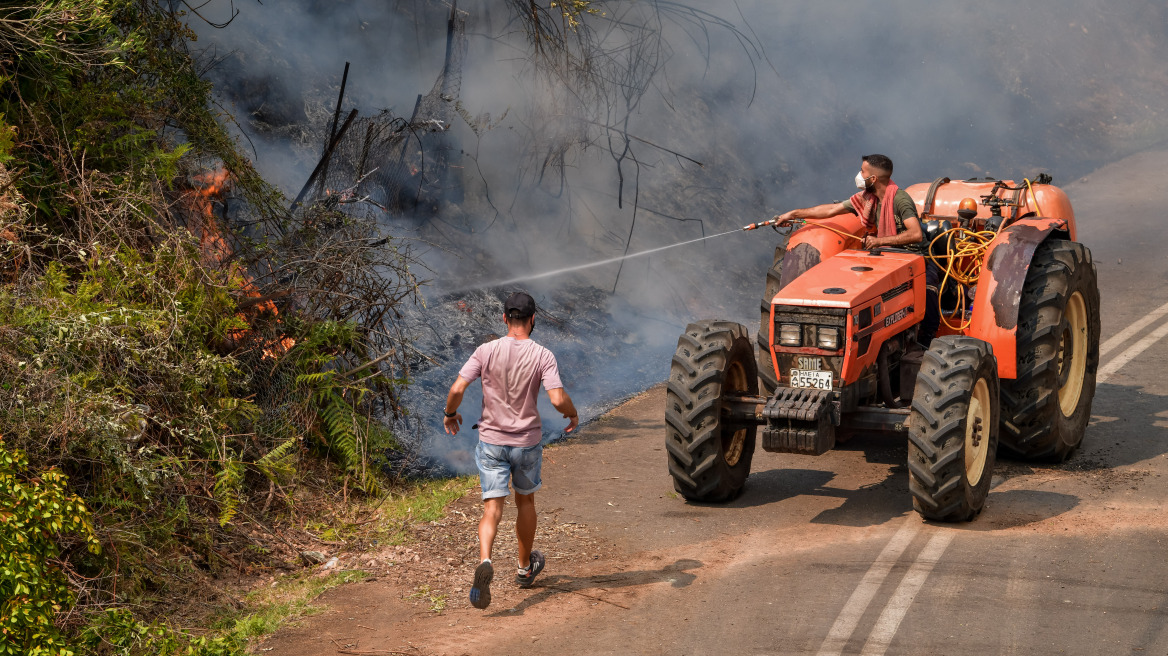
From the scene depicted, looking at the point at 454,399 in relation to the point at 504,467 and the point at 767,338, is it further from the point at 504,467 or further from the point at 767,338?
the point at 767,338

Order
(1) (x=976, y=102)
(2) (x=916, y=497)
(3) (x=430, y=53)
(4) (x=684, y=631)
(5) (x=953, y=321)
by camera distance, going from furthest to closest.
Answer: (1) (x=976, y=102), (3) (x=430, y=53), (5) (x=953, y=321), (2) (x=916, y=497), (4) (x=684, y=631)

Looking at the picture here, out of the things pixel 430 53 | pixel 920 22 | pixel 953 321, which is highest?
pixel 920 22

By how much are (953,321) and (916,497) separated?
2.16 metres

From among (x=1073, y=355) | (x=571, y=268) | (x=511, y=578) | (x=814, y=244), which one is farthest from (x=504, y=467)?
(x=571, y=268)

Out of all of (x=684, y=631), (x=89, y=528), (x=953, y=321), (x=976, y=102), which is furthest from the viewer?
(x=976, y=102)

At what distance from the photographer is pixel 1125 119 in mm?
22219

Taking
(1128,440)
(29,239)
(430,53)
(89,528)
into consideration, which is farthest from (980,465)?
(430,53)

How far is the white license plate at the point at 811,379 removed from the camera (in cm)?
757

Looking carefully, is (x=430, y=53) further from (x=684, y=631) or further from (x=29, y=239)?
(x=684, y=631)

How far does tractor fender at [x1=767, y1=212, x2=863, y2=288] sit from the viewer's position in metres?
8.74

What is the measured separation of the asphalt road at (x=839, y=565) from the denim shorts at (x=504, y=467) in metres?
0.65

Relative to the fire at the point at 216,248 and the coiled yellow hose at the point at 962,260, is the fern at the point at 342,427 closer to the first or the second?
the fire at the point at 216,248

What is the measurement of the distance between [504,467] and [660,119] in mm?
10665

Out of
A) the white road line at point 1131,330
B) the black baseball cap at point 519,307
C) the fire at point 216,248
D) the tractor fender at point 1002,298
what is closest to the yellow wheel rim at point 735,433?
the tractor fender at point 1002,298
